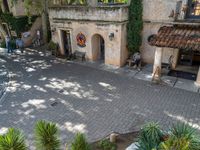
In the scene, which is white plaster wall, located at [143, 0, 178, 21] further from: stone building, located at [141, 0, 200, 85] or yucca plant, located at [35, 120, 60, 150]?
yucca plant, located at [35, 120, 60, 150]

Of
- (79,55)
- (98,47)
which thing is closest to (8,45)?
(79,55)

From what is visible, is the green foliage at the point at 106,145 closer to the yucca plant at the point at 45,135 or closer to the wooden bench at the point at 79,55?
the yucca plant at the point at 45,135

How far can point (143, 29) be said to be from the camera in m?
15.0

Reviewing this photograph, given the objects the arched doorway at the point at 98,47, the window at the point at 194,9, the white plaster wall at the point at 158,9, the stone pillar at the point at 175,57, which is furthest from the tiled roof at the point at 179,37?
the arched doorway at the point at 98,47

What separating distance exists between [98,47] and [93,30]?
1.95 meters

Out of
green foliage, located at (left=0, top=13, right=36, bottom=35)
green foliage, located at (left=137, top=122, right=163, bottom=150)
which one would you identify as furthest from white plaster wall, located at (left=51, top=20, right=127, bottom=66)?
green foliage, located at (left=137, top=122, right=163, bottom=150)

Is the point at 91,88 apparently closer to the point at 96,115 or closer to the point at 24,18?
the point at 96,115

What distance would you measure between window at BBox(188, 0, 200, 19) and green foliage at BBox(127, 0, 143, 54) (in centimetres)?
328

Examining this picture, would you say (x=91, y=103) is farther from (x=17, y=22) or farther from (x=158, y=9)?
(x=17, y=22)

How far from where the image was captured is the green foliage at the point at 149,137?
630 centimetres

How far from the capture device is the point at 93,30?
610 inches

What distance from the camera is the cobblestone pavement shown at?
9.33 metres

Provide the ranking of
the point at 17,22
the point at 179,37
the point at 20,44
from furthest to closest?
1. the point at 17,22
2. the point at 20,44
3. the point at 179,37

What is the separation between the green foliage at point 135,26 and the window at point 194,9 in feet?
10.8
